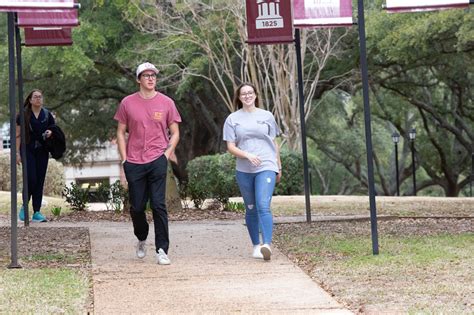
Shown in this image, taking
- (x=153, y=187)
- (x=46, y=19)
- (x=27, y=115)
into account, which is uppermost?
(x=46, y=19)

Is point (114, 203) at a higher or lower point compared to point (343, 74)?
lower

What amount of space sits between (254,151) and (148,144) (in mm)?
1071

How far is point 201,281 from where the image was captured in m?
9.16

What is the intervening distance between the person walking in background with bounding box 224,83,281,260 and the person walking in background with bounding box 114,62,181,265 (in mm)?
629

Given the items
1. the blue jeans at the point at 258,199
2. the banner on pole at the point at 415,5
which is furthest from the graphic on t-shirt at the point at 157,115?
the banner on pole at the point at 415,5

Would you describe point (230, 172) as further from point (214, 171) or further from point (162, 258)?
point (162, 258)

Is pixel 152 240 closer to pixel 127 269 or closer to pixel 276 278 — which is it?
pixel 127 269

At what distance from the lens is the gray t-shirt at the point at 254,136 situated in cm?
1063

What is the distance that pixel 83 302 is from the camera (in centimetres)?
803

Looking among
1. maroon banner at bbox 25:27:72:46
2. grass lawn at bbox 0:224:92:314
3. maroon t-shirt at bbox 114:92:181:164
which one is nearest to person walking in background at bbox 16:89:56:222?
maroon banner at bbox 25:27:72:46

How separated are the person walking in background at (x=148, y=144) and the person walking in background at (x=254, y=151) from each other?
63 centimetres

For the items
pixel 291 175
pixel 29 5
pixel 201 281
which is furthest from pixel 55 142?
pixel 291 175

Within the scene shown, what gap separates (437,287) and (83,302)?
2688 millimetres

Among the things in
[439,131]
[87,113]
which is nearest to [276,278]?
[87,113]
